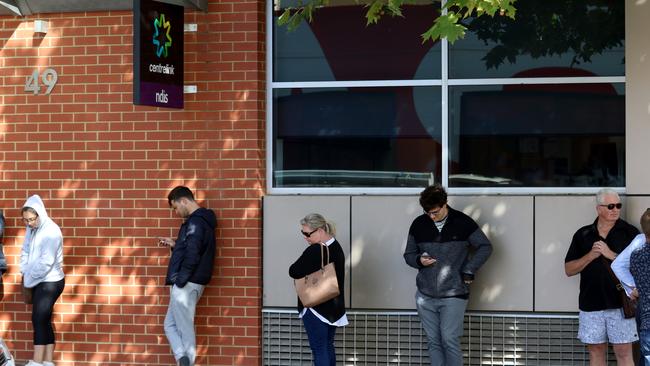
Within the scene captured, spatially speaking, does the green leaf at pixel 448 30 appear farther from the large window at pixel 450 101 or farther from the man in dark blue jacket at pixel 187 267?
the man in dark blue jacket at pixel 187 267

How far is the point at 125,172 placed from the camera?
1025cm

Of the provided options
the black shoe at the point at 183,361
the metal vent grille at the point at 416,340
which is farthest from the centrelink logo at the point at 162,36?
the black shoe at the point at 183,361

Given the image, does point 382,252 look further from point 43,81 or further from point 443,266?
point 43,81

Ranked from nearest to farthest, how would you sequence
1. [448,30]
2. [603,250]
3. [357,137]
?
[448,30]
[603,250]
[357,137]

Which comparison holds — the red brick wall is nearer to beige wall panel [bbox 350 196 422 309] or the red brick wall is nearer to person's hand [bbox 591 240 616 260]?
beige wall panel [bbox 350 196 422 309]

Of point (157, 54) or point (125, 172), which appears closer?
point (157, 54)

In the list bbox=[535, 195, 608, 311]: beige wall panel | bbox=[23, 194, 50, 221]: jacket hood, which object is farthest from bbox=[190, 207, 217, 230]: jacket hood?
bbox=[535, 195, 608, 311]: beige wall panel

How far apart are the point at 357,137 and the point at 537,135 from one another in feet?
5.37

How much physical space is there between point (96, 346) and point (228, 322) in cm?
132

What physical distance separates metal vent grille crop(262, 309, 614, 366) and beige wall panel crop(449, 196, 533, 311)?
13 centimetres

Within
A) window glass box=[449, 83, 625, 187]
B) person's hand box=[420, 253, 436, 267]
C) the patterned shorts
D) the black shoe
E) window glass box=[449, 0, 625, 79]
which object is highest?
window glass box=[449, 0, 625, 79]

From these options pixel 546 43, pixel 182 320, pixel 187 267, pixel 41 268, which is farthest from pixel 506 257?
pixel 41 268

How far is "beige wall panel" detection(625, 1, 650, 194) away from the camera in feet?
31.1

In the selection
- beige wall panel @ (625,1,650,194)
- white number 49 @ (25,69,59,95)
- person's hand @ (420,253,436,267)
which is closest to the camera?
person's hand @ (420,253,436,267)
